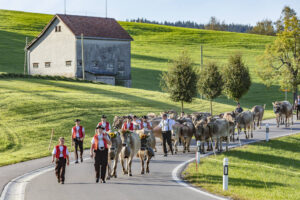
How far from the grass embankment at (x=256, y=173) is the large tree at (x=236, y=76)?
22.4 meters

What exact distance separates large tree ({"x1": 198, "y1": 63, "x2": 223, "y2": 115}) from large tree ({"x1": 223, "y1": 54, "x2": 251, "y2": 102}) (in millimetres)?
4233

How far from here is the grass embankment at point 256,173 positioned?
563 inches

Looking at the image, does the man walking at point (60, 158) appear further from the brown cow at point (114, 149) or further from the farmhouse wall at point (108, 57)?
the farmhouse wall at point (108, 57)

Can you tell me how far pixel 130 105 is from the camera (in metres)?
42.6

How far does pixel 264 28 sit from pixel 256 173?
162344 millimetres

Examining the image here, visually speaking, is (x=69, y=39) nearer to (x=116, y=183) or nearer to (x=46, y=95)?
(x=46, y=95)

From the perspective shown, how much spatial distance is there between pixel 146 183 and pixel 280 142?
15.0 metres

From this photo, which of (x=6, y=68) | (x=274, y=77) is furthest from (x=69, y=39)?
(x=274, y=77)

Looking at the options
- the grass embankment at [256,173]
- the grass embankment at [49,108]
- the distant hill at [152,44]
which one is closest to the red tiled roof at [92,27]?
the distant hill at [152,44]

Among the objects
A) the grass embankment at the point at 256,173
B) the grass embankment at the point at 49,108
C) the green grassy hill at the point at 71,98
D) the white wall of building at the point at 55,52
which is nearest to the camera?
the grass embankment at the point at 256,173

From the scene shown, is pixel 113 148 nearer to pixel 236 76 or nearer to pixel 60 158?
pixel 60 158

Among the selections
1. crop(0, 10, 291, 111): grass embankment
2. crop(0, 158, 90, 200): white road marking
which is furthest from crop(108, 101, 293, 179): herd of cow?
crop(0, 10, 291, 111): grass embankment

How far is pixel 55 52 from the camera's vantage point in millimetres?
68375

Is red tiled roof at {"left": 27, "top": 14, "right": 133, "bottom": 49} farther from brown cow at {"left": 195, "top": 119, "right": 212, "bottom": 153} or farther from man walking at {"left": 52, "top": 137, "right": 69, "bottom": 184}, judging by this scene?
man walking at {"left": 52, "top": 137, "right": 69, "bottom": 184}
